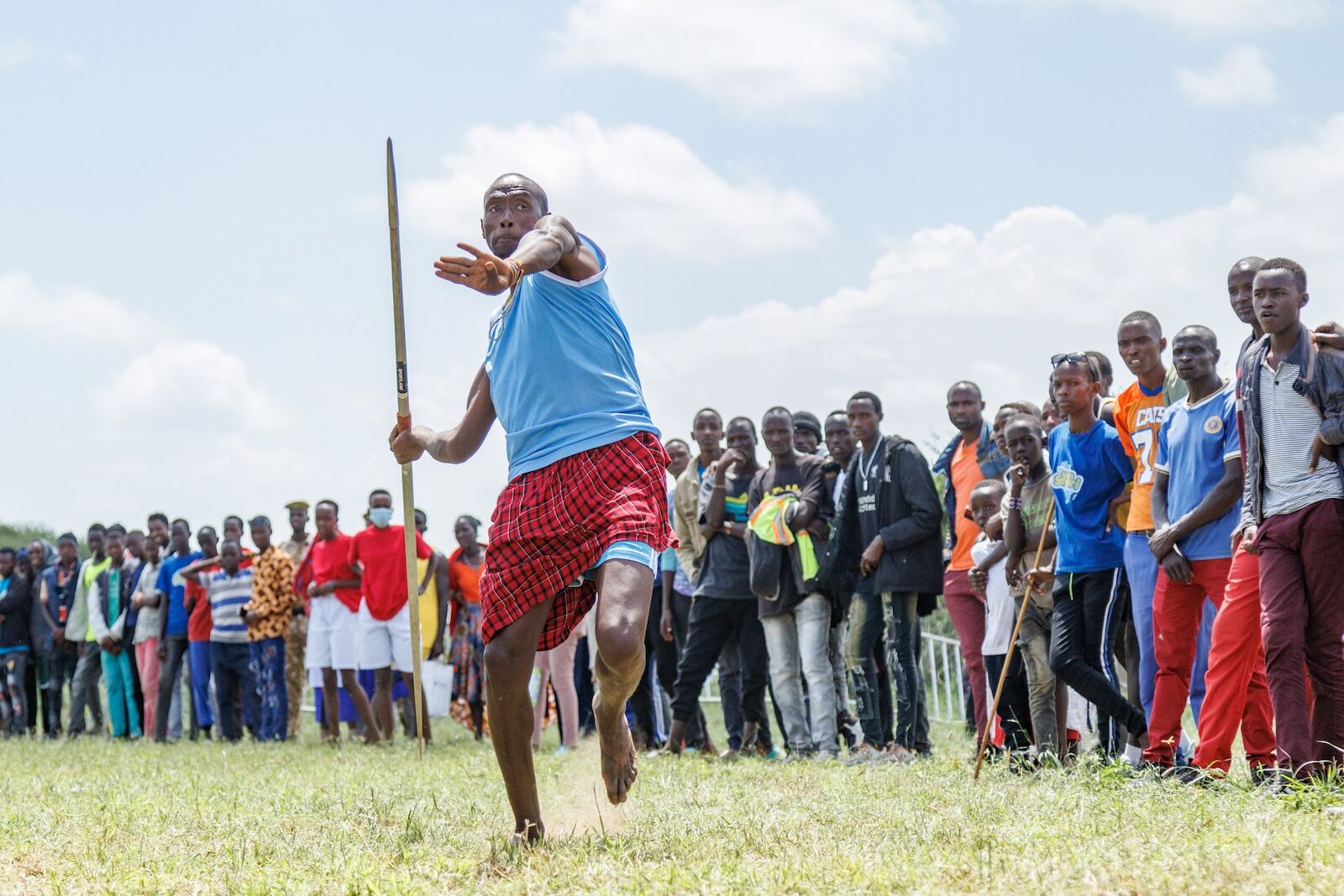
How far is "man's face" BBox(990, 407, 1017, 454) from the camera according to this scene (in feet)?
29.7

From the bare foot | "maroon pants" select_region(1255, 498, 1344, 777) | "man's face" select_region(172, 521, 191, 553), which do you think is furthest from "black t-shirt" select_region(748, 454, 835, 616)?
"man's face" select_region(172, 521, 191, 553)

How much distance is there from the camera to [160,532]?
1697cm

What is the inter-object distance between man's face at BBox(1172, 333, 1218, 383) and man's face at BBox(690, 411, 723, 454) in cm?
513

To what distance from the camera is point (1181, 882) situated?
390 cm

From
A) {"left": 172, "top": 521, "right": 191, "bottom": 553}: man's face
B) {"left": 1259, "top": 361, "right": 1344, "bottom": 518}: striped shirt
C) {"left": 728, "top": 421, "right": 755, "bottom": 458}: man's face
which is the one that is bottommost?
{"left": 172, "top": 521, "right": 191, "bottom": 553}: man's face

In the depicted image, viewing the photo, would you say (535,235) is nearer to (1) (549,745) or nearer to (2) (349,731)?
(1) (549,745)

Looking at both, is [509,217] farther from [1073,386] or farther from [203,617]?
[203,617]

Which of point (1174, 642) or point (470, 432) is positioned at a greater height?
point (470, 432)

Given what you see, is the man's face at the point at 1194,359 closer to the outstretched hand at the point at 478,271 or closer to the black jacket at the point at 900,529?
the black jacket at the point at 900,529

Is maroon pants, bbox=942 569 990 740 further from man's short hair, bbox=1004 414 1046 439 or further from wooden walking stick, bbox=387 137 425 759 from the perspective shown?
wooden walking stick, bbox=387 137 425 759

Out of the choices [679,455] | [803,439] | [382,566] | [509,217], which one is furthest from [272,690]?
[509,217]

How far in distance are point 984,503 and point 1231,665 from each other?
3155 millimetres

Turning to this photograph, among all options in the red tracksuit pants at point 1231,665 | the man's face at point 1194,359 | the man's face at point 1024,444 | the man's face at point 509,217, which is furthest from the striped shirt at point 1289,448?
the man's face at point 509,217

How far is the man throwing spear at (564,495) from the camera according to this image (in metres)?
5.06
